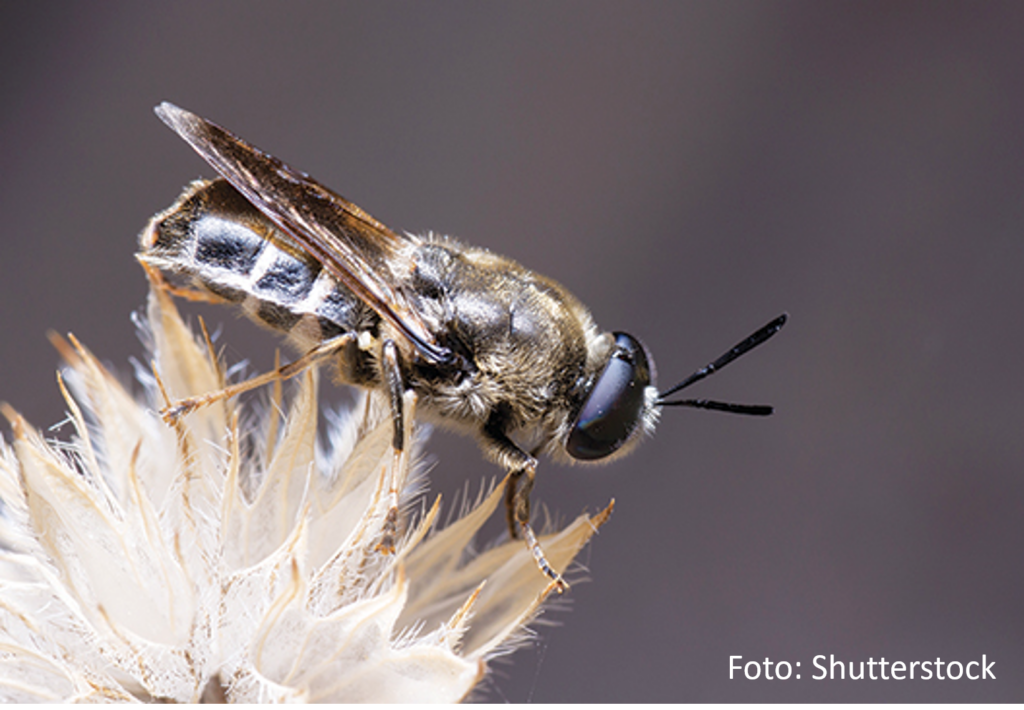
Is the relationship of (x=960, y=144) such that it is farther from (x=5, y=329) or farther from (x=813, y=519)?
A: (x=5, y=329)

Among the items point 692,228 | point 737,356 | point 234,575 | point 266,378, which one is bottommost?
point 234,575

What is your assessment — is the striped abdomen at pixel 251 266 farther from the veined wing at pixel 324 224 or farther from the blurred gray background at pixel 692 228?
the blurred gray background at pixel 692 228

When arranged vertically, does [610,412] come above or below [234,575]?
Result: above

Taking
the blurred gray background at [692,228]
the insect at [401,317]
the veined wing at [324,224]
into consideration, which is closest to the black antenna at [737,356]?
the insect at [401,317]

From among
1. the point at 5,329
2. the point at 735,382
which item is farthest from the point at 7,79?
the point at 735,382

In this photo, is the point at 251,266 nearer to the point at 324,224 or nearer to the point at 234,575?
the point at 324,224

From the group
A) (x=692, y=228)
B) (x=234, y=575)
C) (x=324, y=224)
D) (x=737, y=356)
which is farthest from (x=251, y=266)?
(x=692, y=228)

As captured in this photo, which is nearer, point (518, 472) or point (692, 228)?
point (518, 472)

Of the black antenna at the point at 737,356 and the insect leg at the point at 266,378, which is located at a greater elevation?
the black antenna at the point at 737,356
